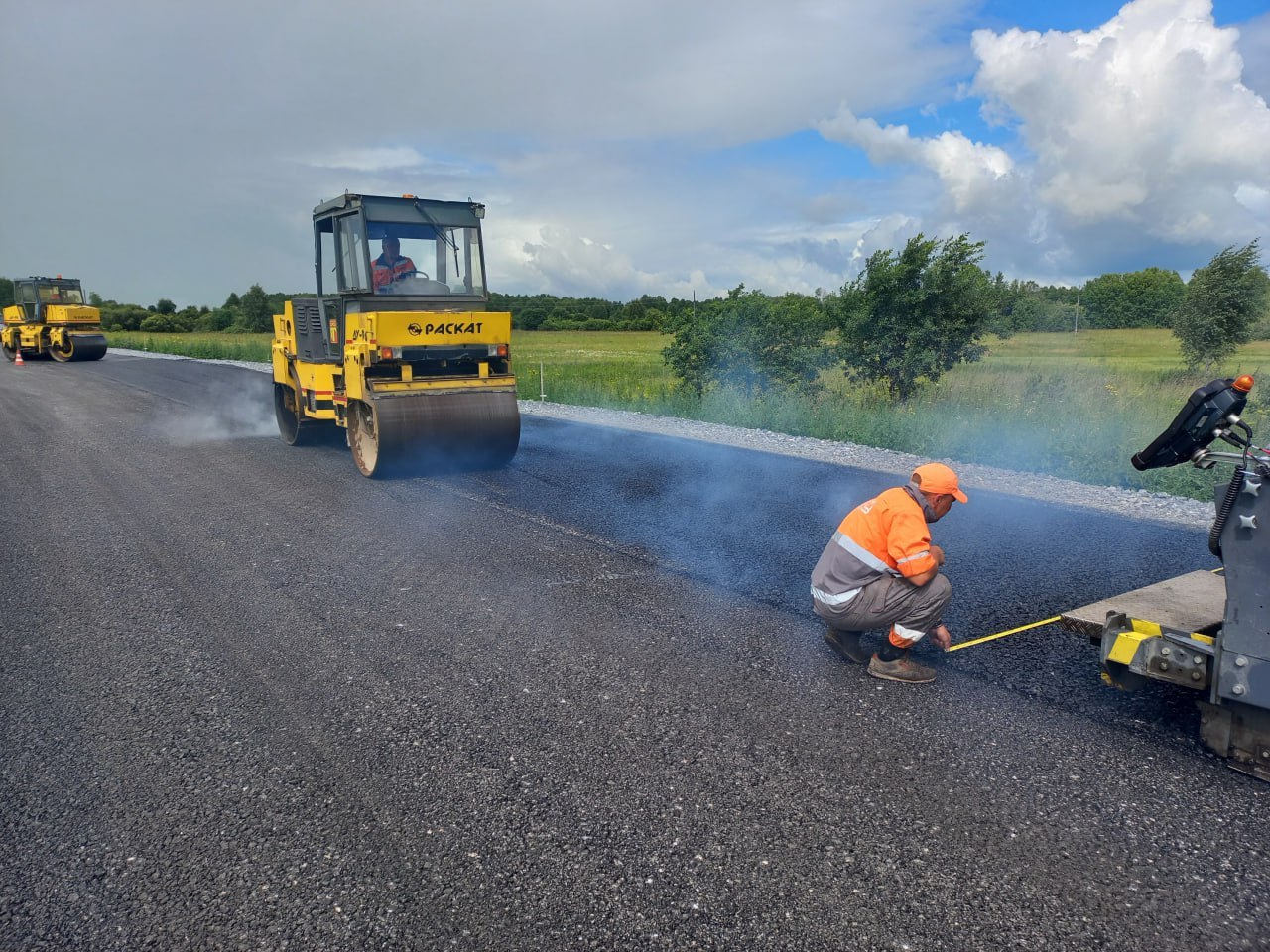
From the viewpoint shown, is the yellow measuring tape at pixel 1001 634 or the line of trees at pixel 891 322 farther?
the line of trees at pixel 891 322

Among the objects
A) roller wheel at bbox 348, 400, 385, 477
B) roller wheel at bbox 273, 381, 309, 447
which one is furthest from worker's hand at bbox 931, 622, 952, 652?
roller wheel at bbox 273, 381, 309, 447

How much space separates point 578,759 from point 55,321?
29.9 meters

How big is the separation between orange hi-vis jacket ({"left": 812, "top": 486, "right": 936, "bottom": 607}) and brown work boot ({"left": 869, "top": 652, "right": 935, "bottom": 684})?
1.12ft

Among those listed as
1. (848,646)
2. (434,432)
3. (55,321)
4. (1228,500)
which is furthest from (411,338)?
(55,321)

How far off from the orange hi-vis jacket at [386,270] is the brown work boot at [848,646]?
254 inches

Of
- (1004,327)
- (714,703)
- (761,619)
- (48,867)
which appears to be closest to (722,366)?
(1004,327)

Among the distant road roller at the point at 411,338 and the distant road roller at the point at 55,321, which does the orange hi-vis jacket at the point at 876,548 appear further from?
→ the distant road roller at the point at 55,321

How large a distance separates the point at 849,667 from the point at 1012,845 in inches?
54.7

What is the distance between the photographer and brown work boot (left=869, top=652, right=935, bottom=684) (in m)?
3.90

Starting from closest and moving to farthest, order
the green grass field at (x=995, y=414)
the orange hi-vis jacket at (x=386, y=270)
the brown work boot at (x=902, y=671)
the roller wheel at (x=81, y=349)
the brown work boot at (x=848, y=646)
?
the brown work boot at (x=902, y=671)
the brown work boot at (x=848, y=646)
the orange hi-vis jacket at (x=386, y=270)
the green grass field at (x=995, y=414)
the roller wheel at (x=81, y=349)

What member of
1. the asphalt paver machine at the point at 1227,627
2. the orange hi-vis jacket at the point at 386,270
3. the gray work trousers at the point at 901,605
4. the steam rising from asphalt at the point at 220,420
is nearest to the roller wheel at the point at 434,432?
the orange hi-vis jacket at the point at 386,270

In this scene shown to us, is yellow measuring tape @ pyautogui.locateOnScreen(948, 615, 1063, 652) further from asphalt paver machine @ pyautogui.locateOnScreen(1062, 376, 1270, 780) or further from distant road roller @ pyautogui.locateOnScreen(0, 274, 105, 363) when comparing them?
distant road roller @ pyautogui.locateOnScreen(0, 274, 105, 363)

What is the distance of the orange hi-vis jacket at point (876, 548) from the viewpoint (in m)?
3.77

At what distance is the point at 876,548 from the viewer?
392 cm
